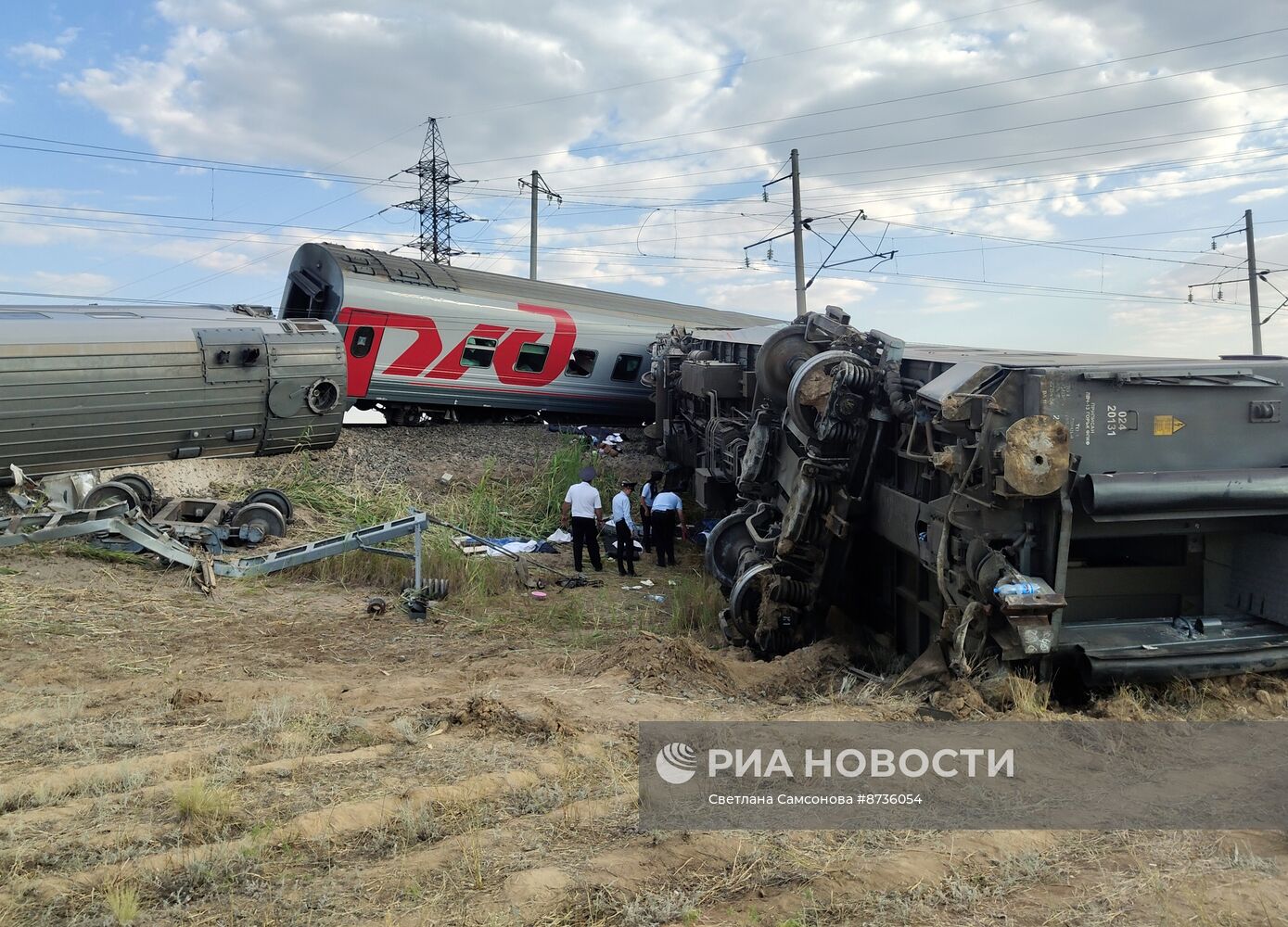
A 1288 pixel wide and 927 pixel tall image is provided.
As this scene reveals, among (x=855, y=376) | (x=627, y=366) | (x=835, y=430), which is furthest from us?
(x=627, y=366)

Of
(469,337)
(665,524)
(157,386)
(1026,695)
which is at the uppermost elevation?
(469,337)

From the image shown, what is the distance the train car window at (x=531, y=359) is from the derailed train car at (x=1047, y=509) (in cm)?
944

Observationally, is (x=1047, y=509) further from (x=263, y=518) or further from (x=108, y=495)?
(x=108, y=495)

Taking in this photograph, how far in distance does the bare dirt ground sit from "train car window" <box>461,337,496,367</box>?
30.8 feet

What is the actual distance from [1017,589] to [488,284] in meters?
13.3

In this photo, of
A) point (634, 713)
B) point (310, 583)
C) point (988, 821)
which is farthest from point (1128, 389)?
point (310, 583)

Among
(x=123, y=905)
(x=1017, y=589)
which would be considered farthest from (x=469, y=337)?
(x=123, y=905)

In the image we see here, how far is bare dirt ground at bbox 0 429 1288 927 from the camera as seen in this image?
3221 millimetres

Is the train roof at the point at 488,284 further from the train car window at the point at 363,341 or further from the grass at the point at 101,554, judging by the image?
the grass at the point at 101,554

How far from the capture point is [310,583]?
10.2 m

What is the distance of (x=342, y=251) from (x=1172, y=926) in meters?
15.3

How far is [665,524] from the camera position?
42.5ft

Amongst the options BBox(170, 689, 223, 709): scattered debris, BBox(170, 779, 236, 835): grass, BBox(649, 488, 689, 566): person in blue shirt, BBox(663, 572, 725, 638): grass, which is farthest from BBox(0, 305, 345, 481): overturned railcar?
BBox(170, 779, 236, 835): grass

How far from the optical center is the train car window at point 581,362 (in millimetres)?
17688
